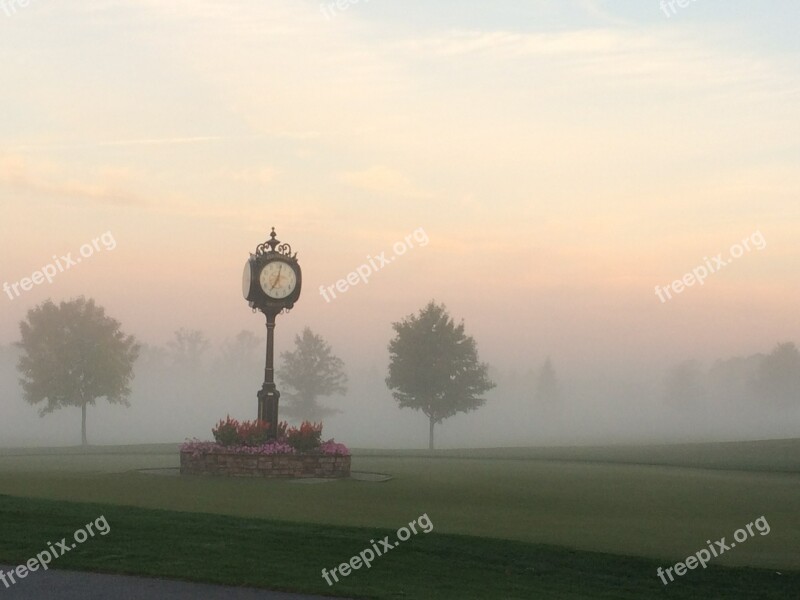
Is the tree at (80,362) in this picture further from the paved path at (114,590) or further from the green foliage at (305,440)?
the paved path at (114,590)

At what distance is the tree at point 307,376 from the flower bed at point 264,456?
58895 millimetres

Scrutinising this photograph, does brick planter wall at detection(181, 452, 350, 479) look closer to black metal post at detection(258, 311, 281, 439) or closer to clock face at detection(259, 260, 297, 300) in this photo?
black metal post at detection(258, 311, 281, 439)

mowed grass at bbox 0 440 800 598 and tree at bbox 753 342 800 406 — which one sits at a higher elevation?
tree at bbox 753 342 800 406

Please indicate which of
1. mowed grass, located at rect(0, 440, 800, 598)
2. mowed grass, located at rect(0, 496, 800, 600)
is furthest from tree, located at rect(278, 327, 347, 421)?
mowed grass, located at rect(0, 496, 800, 600)

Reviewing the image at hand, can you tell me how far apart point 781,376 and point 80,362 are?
133 m

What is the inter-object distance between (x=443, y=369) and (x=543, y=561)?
175 feet

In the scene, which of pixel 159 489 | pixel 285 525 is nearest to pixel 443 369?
pixel 159 489

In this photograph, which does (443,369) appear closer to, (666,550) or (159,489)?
(159,489)

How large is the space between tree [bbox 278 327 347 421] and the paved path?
75613 mm

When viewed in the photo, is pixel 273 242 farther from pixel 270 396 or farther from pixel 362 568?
pixel 362 568

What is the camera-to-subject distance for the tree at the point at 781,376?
6781 inches

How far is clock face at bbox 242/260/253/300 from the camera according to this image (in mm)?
30203

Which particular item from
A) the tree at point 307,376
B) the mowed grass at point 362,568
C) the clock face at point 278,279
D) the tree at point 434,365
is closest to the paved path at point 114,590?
the mowed grass at point 362,568

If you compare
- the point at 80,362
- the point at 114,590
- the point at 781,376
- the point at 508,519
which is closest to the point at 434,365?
the point at 80,362
